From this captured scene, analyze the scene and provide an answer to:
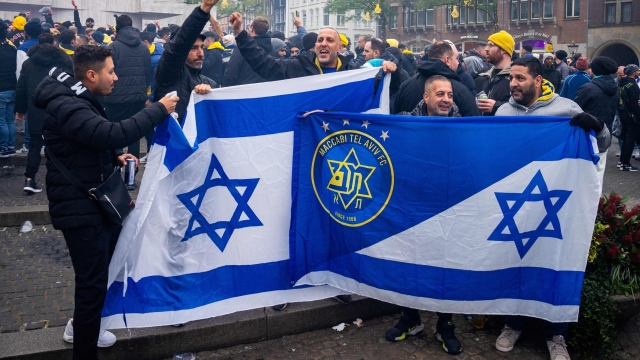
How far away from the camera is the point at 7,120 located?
989cm

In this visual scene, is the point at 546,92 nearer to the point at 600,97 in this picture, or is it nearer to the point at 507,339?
the point at 507,339

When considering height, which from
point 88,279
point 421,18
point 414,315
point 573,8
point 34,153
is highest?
point 421,18

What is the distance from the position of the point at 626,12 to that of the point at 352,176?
44301mm

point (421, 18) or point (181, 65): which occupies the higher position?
point (421, 18)

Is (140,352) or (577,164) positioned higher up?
(577,164)

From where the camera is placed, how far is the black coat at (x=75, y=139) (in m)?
3.68

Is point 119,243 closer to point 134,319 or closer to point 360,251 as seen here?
point 134,319

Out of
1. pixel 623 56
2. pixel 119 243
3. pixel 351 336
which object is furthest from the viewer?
pixel 623 56

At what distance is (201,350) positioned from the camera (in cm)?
462

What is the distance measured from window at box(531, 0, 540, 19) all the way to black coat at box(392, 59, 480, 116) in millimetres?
47747

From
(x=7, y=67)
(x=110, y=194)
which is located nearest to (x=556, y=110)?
(x=110, y=194)

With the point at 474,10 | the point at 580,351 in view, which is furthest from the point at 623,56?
the point at 580,351

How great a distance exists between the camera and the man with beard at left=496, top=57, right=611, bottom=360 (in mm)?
4320

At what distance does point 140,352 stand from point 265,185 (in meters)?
1.43
